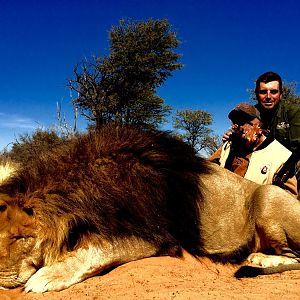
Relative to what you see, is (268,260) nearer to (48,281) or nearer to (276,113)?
(48,281)

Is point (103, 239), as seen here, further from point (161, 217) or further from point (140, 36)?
point (140, 36)

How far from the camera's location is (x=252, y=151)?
5523 mm

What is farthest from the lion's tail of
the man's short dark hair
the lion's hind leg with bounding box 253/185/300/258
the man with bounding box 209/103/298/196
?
the man's short dark hair

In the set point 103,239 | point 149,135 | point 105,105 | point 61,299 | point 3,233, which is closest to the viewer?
point 61,299

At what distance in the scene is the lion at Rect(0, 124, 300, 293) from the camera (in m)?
3.54

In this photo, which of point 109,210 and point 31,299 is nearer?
point 31,299

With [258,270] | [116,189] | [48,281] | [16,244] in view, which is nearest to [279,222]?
[258,270]

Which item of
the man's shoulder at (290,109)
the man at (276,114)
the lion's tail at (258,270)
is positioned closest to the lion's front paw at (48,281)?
the lion's tail at (258,270)

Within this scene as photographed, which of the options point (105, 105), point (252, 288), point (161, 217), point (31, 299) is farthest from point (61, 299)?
point (105, 105)

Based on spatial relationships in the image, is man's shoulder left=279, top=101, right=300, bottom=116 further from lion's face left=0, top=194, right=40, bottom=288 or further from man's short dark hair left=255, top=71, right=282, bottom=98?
lion's face left=0, top=194, right=40, bottom=288

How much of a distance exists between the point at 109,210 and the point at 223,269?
4.37ft

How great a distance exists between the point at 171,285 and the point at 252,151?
104 inches

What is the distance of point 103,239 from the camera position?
12.3ft

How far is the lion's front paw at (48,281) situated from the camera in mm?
3373
